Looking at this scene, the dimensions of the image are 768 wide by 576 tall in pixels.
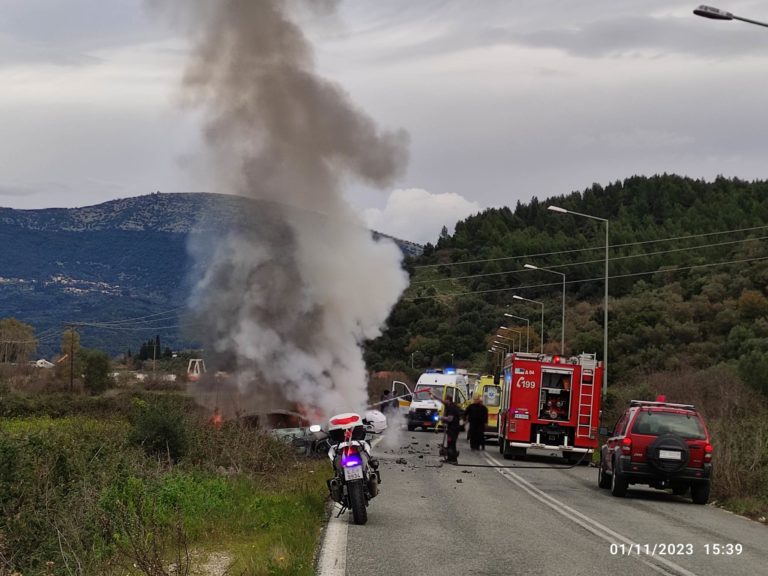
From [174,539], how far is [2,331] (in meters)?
138

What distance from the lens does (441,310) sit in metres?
102

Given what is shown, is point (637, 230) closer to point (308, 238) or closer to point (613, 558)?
point (308, 238)

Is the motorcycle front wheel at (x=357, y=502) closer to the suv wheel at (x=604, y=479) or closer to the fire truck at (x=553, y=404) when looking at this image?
the suv wheel at (x=604, y=479)

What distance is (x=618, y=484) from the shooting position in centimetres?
2042

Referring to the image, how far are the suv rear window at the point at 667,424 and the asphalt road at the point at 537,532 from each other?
128cm

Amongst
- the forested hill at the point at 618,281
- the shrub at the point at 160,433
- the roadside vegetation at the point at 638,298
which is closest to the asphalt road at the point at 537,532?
the roadside vegetation at the point at 638,298

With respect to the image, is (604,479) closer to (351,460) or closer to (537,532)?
(537,532)

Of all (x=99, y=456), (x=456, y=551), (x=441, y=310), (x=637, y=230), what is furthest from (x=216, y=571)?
(x=637, y=230)

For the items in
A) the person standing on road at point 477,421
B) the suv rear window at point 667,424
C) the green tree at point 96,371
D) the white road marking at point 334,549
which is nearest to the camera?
the white road marking at point 334,549

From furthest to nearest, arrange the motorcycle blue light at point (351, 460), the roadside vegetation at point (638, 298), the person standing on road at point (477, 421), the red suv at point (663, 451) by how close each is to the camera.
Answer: the roadside vegetation at point (638, 298) → the person standing on road at point (477, 421) → the red suv at point (663, 451) → the motorcycle blue light at point (351, 460)

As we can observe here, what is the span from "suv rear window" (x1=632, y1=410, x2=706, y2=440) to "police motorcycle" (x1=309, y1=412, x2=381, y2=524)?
7038 mm

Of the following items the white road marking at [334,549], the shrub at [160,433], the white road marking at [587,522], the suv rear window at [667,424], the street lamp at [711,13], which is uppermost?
the street lamp at [711,13]

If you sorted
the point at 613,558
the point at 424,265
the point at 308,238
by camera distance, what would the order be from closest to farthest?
the point at 613,558, the point at 308,238, the point at 424,265

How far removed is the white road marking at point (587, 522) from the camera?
11.7 m
